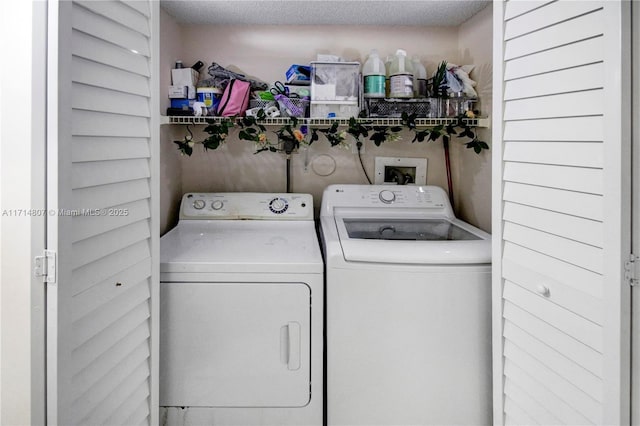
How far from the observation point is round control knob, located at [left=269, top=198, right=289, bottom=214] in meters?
2.46

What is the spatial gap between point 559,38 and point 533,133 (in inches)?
10.4

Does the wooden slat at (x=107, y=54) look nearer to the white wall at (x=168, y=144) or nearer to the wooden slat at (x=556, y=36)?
the white wall at (x=168, y=144)

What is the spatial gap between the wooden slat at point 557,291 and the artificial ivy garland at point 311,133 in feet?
3.23

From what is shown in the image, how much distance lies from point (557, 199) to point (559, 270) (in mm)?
199

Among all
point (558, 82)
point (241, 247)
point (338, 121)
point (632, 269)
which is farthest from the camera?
point (338, 121)

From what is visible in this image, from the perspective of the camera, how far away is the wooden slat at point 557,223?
1.14m

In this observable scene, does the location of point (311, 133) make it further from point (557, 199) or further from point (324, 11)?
point (557, 199)

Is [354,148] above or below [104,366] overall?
above

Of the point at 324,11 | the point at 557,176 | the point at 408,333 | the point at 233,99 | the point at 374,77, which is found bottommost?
the point at 408,333

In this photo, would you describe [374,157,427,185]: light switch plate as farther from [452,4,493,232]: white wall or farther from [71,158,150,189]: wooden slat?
[71,158,150,189]: wooden slat

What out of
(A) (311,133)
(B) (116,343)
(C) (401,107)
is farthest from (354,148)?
(B) (116,343)

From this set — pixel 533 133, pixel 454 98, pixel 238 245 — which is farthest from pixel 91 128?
pixel 454 98

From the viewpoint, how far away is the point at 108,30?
50.1 inches

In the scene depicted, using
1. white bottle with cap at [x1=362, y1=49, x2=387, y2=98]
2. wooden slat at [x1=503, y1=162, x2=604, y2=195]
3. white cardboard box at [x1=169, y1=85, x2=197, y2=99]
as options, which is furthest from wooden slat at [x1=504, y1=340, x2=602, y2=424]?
white cardboard box at [x1=169, y1=85, x2=197, y2=99]
